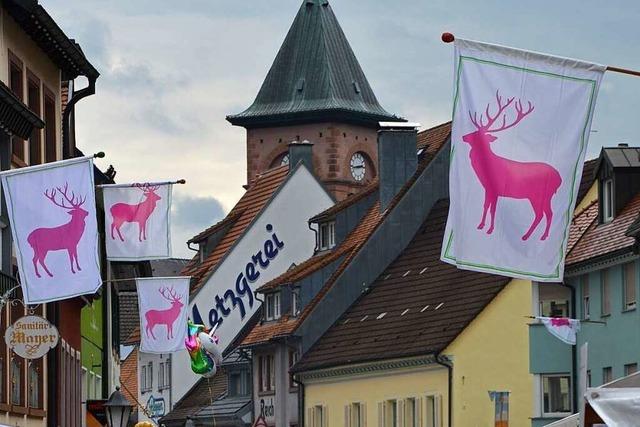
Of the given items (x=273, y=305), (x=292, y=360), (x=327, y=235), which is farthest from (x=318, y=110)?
(x=292, y=360)

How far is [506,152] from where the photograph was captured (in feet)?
64.9

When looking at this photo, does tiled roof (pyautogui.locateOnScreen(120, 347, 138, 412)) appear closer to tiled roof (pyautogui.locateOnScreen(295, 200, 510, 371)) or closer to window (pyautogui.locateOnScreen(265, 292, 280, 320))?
window (pyautogui.locateOnScreen(265, 292, 280, 320))

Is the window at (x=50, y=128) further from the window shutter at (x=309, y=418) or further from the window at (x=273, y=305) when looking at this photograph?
the window at (x=273, y=305)

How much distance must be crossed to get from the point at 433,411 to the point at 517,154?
4422 cm

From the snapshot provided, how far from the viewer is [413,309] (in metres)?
67.4

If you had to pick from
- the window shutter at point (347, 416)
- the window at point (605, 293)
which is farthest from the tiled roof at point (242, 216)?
the window at point (605, 293)

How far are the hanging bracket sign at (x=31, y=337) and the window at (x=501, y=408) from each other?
31307mm

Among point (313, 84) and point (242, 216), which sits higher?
point (313, 84)

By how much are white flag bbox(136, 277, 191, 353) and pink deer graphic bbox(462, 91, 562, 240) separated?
21.4 meters

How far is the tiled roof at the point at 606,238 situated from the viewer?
54250 millimetres

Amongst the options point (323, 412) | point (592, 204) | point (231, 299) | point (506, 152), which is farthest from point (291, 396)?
point (506, 152)

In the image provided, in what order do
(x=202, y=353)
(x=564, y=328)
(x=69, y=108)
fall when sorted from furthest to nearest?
(x=202, y=353), (x=564, y=328), (x=69, y=108)

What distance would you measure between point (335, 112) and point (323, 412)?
67182 millimetres

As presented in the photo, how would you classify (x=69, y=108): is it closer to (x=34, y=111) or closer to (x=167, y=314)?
(x=34, y=111)
